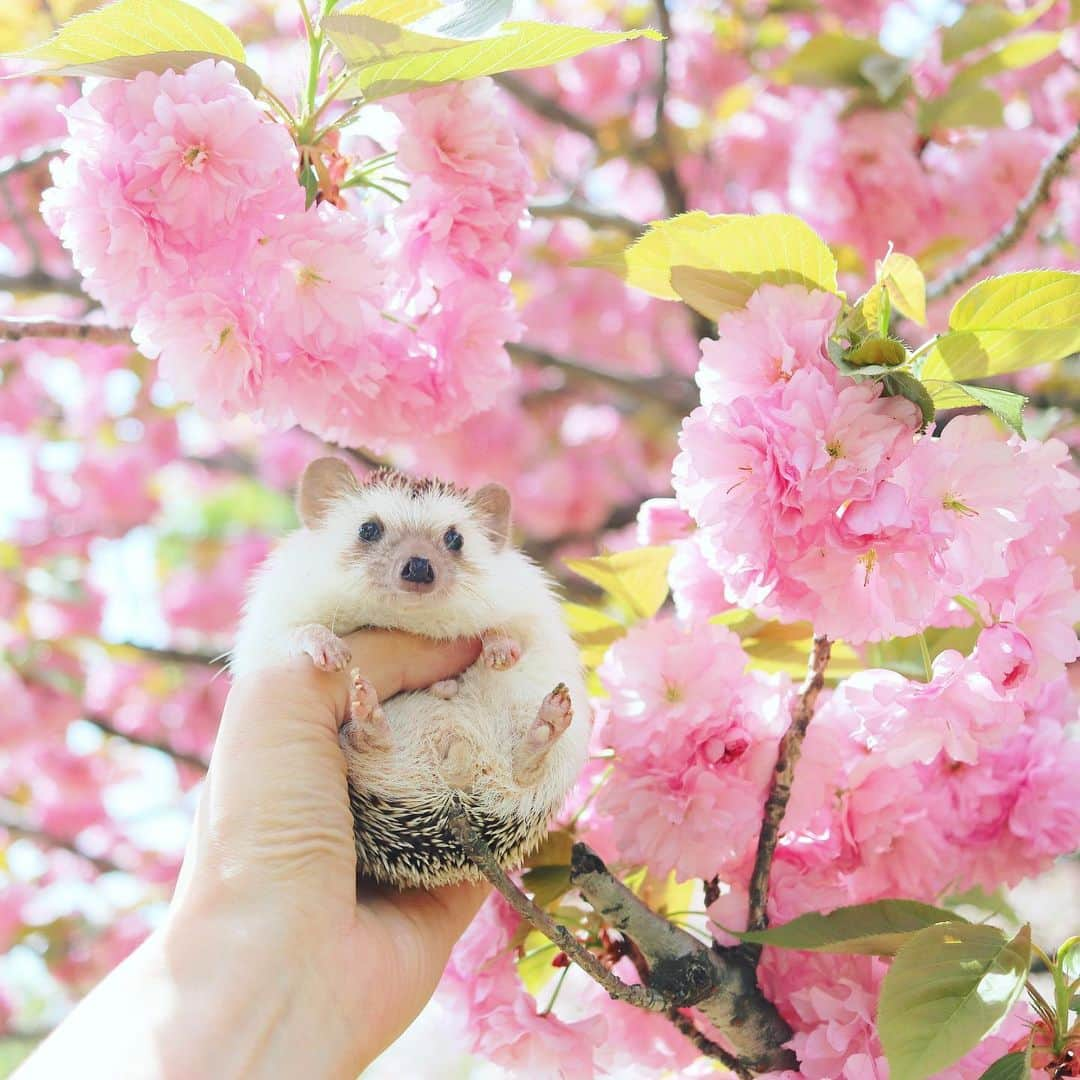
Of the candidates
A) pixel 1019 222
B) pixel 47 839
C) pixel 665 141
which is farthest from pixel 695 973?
pixel 47 839

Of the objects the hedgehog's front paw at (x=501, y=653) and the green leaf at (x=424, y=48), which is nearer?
the green leaf at (x=424, y=48)

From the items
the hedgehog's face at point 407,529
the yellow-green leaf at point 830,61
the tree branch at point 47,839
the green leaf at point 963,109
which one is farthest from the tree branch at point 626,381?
the tree branch at point 47,839

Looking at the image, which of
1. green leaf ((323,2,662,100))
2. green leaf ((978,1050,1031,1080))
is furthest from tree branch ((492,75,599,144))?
green leaf ((978,1050,1031,1080))

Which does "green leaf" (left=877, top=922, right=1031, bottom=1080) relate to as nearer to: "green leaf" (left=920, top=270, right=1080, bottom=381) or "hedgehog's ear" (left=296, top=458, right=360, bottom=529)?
"green leaf" (left=920, top=270, right=1080, bottom=381)

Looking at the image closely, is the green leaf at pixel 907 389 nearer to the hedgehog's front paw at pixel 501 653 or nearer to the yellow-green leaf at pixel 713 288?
the yellow-green leaf at pixel 713 288

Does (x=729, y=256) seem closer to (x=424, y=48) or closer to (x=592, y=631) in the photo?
(x=424, y=48)

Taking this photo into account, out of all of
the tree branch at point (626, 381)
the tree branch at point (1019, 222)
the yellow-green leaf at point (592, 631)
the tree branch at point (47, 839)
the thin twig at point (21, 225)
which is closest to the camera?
the yellow-green leaf at point (592, 631)

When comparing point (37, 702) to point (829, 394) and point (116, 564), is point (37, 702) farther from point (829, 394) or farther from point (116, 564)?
point (829, 394)
